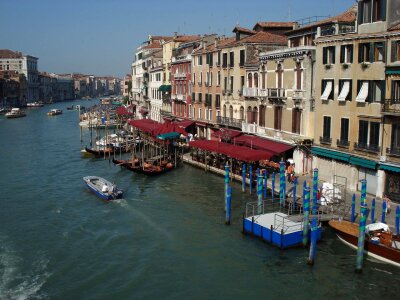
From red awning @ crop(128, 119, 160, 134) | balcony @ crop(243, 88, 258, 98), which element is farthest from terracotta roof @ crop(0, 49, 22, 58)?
balcony @ crop(243, 88, 258, 98)

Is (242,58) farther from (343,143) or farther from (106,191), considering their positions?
(106,191)

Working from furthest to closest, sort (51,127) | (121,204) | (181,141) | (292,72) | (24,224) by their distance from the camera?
(51,127) < (181,141) < (292,72) < (121,204) < (24,224)

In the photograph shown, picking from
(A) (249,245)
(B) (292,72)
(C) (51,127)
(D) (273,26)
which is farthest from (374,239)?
(C) (51,127)

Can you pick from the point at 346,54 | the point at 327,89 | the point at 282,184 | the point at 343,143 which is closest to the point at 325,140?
the point at 343,143

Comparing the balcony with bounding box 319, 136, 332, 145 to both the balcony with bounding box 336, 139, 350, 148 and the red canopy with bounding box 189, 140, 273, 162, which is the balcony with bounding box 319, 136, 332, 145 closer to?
the balcony with bounding box 336, 139, 350, 148

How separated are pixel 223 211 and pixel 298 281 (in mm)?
7775

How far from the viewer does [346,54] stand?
74.6 feet

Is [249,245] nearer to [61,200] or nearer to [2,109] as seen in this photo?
[61,200]

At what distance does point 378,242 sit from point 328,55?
10.6m

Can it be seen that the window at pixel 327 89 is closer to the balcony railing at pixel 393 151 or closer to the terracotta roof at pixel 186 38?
the balcony railing at pixel 393 151

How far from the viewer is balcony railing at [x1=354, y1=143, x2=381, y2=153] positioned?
2112 centimetres

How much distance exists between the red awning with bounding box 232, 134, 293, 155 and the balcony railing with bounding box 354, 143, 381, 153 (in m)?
5.36

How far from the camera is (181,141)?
4078cm

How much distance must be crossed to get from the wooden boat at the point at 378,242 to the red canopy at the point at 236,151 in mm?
9004
